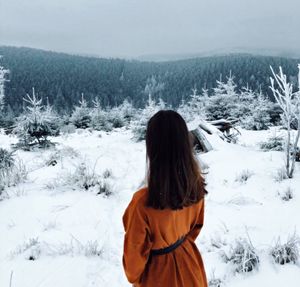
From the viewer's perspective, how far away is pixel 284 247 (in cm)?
290

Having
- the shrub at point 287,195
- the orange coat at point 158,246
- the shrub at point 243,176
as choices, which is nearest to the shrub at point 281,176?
the shrub at point 243,176

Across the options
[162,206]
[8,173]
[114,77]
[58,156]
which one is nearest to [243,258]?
[162,206]

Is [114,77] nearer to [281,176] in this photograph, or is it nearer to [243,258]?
[281,176]

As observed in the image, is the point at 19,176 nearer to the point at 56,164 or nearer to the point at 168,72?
the point at 56,164

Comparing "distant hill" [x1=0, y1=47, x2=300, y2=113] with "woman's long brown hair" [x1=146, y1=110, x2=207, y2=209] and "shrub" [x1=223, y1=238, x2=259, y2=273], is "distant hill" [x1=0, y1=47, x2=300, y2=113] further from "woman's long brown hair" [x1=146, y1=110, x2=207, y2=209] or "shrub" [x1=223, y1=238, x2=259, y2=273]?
"woman's long brown hair" [x1=146, y1=110, x2=207, y2=209]

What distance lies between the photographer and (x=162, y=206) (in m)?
1.48

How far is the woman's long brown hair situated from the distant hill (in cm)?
6773

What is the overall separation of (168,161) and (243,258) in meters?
1.84

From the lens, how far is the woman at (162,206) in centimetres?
149

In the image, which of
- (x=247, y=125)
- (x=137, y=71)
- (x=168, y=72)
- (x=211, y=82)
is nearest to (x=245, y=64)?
(x=211, y=82)

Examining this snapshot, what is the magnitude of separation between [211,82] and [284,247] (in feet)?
287

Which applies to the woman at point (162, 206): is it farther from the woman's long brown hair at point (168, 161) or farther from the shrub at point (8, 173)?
the shrub at point (8, 173)

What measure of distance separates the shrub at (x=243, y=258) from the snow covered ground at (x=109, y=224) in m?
0.06

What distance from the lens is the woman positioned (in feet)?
4.88
